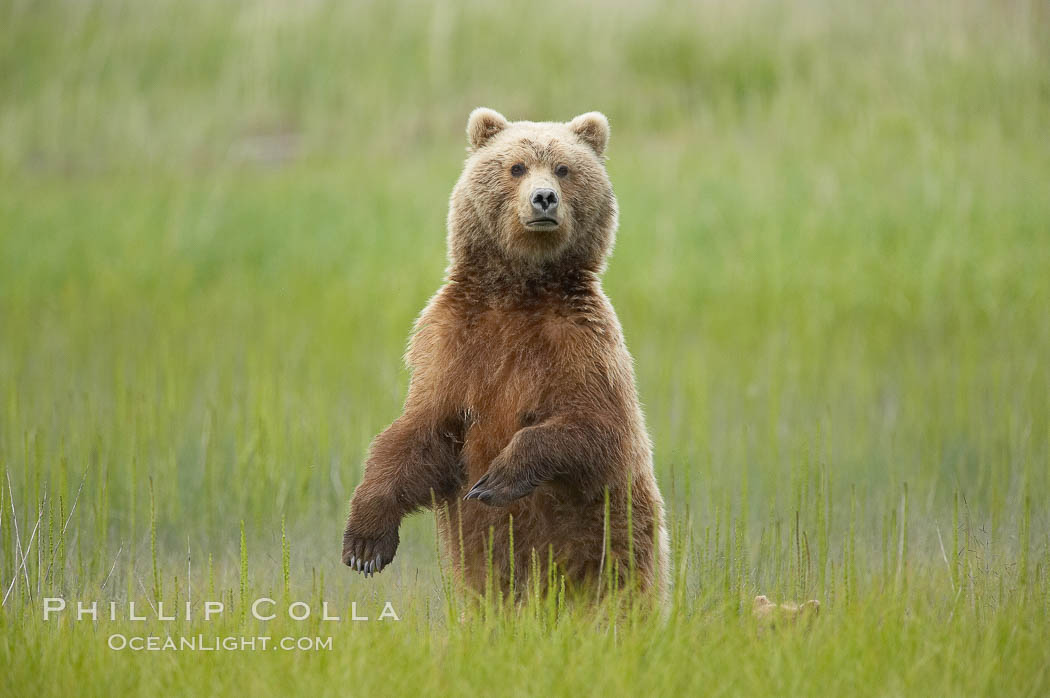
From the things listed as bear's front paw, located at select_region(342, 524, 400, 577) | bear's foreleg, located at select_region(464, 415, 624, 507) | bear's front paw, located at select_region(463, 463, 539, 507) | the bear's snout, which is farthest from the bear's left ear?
bear's front paw, located at select_region(342, 524, 400, 577)

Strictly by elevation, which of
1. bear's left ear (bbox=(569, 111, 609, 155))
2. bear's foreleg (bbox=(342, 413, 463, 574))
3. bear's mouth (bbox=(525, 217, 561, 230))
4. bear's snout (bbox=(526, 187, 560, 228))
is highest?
bear's left ear (bbox=(569, 111, 609, 155))

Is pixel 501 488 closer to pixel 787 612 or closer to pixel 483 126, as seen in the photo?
pixel 787 612

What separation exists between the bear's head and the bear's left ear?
85 mm

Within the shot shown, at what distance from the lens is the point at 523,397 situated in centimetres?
424

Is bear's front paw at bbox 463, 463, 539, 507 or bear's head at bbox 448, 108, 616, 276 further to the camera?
→ bear's head at bbox 448, 108, 616, 276

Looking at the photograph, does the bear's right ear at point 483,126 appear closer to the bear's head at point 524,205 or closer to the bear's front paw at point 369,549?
the bear's head at point 524,205

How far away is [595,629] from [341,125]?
36.4ft

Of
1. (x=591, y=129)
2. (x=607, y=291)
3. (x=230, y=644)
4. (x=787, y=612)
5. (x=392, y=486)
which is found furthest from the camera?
(x=607, y=291)

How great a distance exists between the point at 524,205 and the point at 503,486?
Result: 36.0 inches

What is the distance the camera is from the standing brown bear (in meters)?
4.19

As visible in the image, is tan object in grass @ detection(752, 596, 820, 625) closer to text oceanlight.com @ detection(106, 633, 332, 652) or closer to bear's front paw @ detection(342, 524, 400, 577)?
bear's front paw @ detection(342, 524, 400, 577)

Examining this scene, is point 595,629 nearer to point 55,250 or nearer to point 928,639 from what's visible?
point 928,639

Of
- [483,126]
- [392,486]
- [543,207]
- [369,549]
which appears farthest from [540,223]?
[369,549]

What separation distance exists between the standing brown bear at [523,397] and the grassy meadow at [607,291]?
21 centimetres
